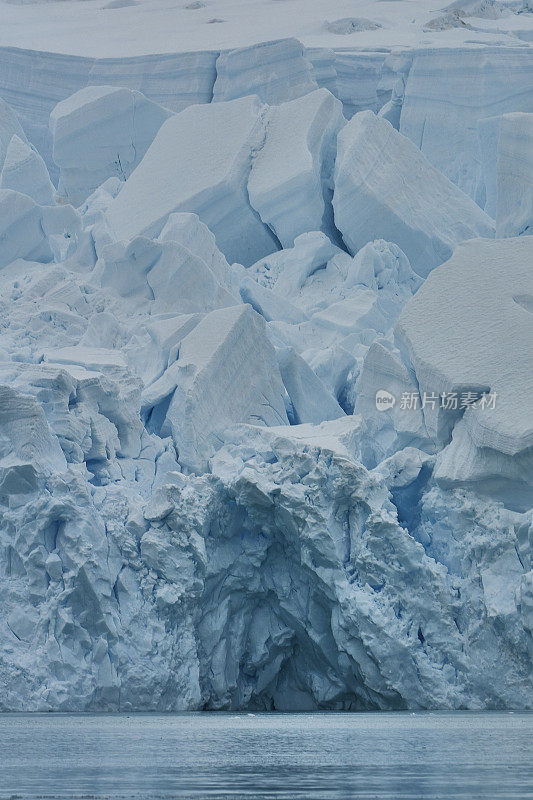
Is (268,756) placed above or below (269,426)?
above

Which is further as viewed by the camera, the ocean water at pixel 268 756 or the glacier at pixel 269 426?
the glacier at pixel 269 426

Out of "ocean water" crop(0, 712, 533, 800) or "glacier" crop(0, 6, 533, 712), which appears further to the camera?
"glacier" crop(0, 6, 533, 712)

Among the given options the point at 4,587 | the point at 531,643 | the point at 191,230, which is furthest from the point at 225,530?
the point at 191,230

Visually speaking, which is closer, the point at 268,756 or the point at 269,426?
the point at 268,756
